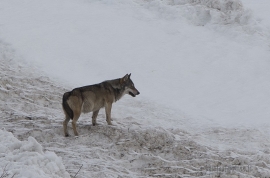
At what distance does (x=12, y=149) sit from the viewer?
8.06 m

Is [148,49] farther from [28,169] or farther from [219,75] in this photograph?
[28,169]

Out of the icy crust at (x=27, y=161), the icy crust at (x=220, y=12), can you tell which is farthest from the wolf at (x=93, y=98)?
the icy crust at (x=220, y=12)

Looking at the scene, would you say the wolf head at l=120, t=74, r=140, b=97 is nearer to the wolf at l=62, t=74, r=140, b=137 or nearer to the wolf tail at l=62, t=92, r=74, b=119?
the wolf at l=62, t=74, r=140, b=137

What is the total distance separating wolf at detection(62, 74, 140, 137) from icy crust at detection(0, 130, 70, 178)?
10.0 feet

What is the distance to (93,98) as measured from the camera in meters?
11.8

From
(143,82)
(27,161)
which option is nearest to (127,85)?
(143,82)

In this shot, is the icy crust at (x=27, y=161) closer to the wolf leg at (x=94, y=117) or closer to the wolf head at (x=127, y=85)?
the wolf leg at (x=94, y=117)

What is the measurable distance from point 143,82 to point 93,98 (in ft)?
14.0

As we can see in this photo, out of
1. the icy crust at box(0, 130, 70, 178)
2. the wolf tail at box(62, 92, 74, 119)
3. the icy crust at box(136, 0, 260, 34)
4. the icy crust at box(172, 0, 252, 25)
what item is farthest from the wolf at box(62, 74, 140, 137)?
the icy crust at box(172, 0, 252, 25)

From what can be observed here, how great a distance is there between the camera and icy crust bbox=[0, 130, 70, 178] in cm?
692

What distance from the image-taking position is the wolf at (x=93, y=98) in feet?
37.1

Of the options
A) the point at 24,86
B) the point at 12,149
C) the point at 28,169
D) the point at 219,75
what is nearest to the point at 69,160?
the point at 12,149

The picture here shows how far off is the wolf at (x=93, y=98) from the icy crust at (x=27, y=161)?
3.05 meters

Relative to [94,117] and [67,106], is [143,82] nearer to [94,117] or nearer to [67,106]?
[94,117]
